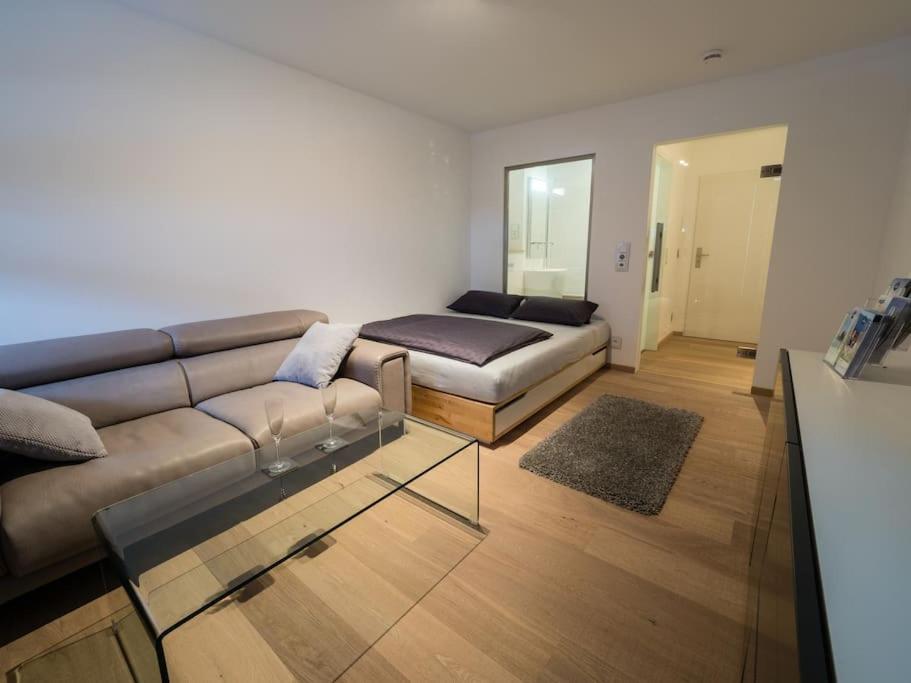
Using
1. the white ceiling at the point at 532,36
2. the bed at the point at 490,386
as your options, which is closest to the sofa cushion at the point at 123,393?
the bed at the point at 490,386

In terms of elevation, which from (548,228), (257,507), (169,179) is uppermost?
(169,179)

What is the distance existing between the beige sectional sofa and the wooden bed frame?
0.64ft

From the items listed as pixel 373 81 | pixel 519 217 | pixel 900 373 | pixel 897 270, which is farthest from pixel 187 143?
pixel 897 270

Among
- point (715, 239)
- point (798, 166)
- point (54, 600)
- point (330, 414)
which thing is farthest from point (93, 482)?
point (715, 239)

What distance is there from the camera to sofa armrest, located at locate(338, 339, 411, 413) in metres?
2.43

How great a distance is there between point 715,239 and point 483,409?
459 centimetres

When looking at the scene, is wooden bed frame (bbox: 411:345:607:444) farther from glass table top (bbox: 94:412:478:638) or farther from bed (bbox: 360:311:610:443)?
glass table top (bbox: 94:412:478:638)

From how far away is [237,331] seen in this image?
2502 mm

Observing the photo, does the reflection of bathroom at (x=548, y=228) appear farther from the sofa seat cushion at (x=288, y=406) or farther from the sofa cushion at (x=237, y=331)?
the sofa seat cushion at (x=288, y=406)

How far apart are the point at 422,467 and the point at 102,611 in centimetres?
122

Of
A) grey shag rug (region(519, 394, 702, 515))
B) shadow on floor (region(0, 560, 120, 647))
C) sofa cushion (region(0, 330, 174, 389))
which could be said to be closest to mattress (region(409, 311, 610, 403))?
grey shag rug (region(519, 394, 702, 515))

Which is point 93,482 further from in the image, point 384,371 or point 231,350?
point 384,371

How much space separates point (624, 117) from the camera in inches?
140

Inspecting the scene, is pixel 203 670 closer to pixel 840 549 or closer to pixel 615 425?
pixel 840 549
